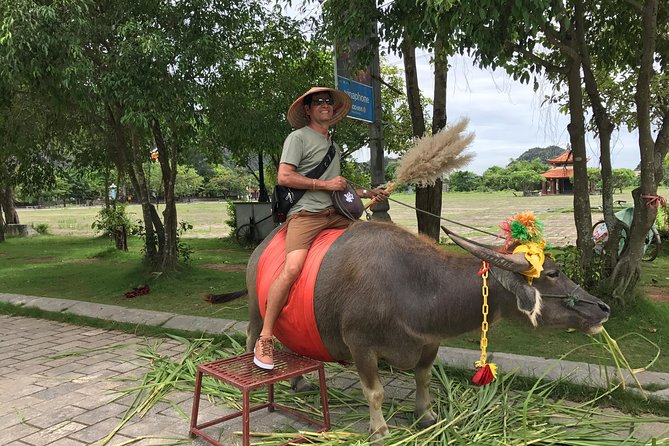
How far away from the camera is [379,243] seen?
3.10 m

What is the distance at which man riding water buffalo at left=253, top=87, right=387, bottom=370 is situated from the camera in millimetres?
3238

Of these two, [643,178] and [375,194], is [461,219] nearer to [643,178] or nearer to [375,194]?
[643,178]

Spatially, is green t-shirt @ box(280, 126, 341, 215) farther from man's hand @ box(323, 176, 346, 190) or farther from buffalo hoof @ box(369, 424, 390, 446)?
buffalo hoof @ box(369, 424, 390, 446)

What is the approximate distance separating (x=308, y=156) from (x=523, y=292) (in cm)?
155

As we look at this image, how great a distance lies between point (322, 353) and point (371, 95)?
335cm

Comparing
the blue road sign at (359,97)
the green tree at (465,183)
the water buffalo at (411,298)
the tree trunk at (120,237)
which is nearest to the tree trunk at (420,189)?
the blue road sign at (359,97)

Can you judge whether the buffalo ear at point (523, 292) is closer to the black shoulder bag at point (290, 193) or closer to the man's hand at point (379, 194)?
the man's hand at point (379, 194)

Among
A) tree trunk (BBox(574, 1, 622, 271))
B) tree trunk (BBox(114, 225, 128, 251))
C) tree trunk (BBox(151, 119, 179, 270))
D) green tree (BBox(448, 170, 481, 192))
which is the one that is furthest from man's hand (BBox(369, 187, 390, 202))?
green tree (BBox(448, 170, 481, 192))

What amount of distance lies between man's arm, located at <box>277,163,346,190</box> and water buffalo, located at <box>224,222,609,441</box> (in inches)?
13.8

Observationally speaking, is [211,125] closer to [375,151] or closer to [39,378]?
[375,151]

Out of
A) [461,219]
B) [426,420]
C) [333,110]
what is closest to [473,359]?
[426,420]

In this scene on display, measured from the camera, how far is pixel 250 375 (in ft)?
10.4

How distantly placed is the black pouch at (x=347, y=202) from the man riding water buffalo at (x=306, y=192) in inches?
1.9

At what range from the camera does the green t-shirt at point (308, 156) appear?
3.31 metres
